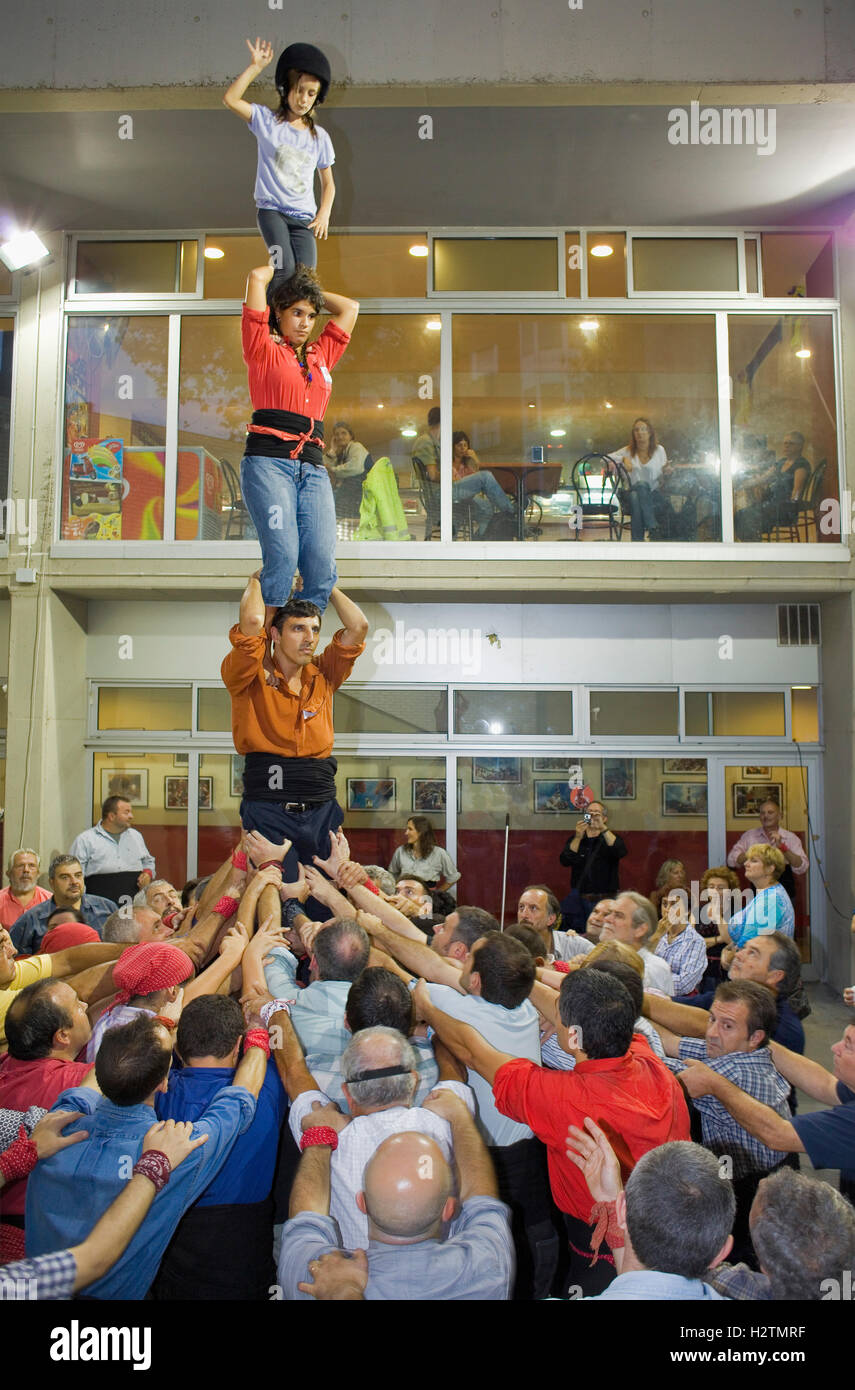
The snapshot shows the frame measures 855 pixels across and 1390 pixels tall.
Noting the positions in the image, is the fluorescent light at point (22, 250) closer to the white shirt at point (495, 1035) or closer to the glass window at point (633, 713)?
the glass window at point (633, 713)

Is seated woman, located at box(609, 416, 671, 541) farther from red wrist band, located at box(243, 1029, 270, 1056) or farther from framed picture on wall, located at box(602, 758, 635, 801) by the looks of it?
red wrist band, located at box(243, 1029, 270, 1056)

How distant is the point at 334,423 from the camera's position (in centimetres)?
862

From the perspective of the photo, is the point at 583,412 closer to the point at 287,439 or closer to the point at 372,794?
the point at 372,794

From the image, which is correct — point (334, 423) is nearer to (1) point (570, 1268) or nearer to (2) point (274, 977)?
(2) point (274, 977)

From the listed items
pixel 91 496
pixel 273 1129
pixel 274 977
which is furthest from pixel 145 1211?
pixel 91 496

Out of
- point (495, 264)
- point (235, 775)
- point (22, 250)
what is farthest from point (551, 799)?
point (22, 250)

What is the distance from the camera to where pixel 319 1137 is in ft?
9.14

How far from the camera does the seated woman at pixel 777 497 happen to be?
338 inches

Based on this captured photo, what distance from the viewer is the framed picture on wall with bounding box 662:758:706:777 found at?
8.98 metres

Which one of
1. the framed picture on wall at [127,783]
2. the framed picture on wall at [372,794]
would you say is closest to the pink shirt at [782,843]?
the framed picture on wall at [372,794]

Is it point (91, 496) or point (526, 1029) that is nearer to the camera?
point (526, 1029)

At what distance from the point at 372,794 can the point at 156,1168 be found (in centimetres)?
646

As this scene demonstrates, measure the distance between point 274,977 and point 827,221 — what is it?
833cm

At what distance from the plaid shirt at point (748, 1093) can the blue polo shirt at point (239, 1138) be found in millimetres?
1281
